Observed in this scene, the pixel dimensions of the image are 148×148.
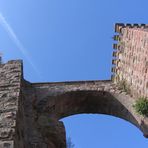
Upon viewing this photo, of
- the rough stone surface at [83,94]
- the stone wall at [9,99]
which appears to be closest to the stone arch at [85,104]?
the rough stone surface at [83,94]

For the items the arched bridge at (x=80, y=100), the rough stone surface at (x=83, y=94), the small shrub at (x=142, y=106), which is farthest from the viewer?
the arched bridge at (x=80, y=100)

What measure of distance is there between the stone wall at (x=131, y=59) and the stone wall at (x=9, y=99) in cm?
417

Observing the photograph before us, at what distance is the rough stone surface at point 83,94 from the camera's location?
13.6 m

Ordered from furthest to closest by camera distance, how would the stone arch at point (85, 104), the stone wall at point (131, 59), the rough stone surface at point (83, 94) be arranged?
the stone arch at point (85, 104) < the stone wall at point (131, 59) < the rough stone surface at point (83, 94)

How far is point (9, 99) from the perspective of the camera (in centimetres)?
1201

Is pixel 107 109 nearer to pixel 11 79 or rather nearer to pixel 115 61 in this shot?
pixel 115 61

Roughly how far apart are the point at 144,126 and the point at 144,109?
0.56m

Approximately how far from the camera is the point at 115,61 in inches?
728

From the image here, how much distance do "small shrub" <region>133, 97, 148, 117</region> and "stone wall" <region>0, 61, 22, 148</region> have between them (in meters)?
4.17

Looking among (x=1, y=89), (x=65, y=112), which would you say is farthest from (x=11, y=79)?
(x=65, y=112)

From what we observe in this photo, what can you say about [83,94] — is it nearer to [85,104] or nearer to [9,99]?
[85,104]

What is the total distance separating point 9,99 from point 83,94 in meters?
5.48

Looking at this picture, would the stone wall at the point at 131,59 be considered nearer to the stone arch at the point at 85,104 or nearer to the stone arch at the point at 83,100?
the stone arch at the point at 83,100

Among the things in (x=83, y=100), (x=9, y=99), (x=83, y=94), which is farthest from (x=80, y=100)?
(x=9, y=99)
